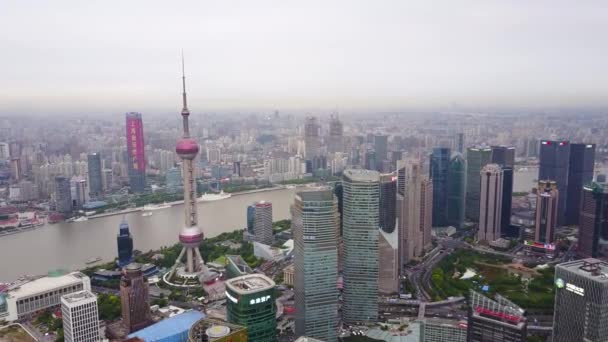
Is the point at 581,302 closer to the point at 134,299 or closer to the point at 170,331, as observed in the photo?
the point at 170,331

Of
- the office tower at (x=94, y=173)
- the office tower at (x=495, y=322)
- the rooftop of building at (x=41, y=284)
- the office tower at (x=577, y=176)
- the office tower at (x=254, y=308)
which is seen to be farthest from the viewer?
the office tower at (x=94, y=173)

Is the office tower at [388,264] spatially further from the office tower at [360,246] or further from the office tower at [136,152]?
the office tower at [136,152]

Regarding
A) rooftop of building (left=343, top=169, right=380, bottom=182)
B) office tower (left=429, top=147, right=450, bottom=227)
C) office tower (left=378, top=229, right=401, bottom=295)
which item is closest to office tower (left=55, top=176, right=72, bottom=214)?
office tower (left=378, top=229, right=401, bottom=295)

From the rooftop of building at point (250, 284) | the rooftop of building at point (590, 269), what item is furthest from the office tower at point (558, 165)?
the rooftop of building at point (250, 284)

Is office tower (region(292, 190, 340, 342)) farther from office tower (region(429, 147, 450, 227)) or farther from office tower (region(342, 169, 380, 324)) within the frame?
office tower (region(429, 147, 450, 227))

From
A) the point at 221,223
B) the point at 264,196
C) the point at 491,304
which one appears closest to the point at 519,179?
the point at 264,196

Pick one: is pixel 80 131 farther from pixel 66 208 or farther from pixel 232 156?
pixel 232 156
